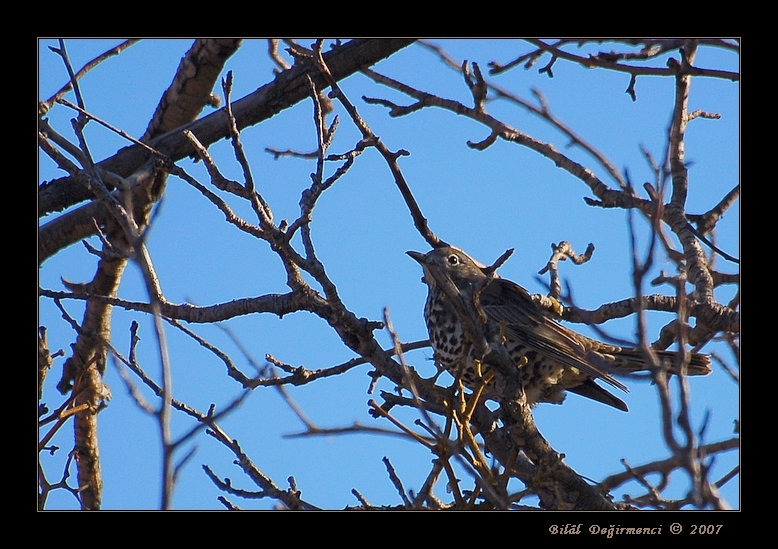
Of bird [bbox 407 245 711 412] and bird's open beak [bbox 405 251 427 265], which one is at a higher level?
bird's open beak [bbox 405 251 427 265]

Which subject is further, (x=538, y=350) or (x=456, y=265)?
(x=456, y=265)

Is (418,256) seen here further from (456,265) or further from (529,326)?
(529,326)

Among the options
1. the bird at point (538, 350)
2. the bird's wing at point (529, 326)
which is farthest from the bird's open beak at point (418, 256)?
the bird's wing at point (529, 326)

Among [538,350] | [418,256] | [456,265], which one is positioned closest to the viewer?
[538,350]

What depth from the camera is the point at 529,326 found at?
5906 millimetres

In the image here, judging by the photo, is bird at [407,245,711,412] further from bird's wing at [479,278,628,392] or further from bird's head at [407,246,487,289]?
bird's head at [407,246,487,289]

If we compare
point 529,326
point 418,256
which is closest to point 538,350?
point 529,326

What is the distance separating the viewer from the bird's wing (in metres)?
5.57

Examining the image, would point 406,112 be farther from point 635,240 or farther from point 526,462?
point 635,240

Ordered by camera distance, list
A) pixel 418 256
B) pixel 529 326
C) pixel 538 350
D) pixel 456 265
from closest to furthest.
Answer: pixel 538 350
pixel 529 326
pixel 418 256
pixel 456 265

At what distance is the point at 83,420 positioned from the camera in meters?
5.29

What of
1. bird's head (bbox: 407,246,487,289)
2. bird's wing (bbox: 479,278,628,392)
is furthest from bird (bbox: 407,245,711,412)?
bird's head (bbox: 407,246,487,289)

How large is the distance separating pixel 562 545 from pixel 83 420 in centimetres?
322

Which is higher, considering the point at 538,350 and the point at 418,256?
the point at 418,256
